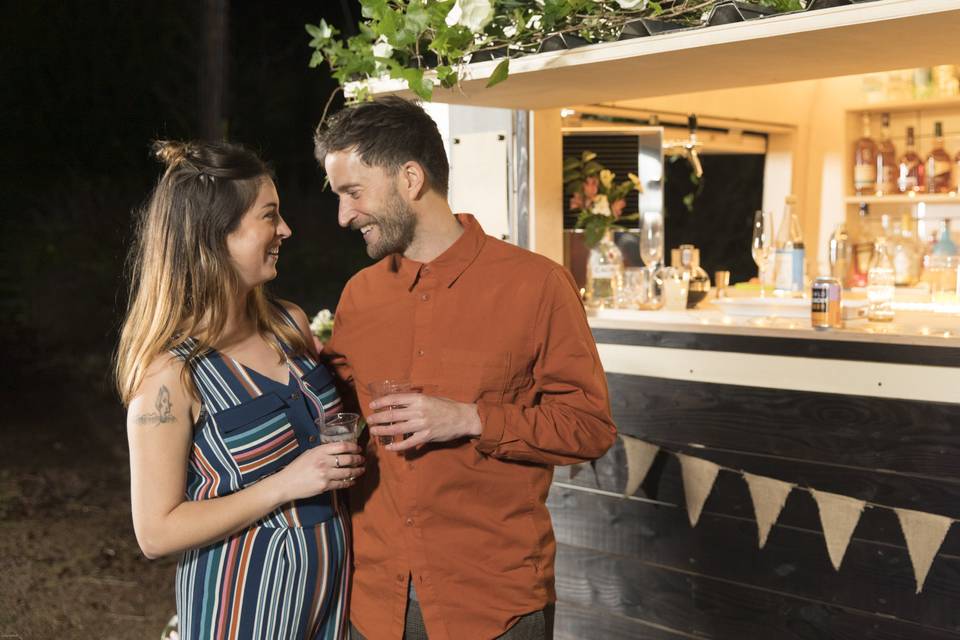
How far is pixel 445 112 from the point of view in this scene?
13.4ft

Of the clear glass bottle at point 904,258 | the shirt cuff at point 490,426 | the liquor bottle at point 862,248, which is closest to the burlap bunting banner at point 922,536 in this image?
the shirt cuff at point 490,426

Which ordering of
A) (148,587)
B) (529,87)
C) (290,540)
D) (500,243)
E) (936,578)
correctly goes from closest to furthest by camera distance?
(290,540) → (500,243) → (936,578) → (529,87) → (148,587)

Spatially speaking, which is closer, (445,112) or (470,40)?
(470,40)

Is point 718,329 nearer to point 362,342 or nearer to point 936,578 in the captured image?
point 936,578

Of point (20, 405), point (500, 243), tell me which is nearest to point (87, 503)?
point (20, 405)

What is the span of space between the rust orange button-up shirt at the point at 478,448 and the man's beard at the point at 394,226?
0.06 m

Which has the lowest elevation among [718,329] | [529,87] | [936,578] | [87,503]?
[87,503]

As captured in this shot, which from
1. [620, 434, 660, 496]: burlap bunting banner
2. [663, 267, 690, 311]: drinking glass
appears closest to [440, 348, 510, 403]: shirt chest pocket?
[620, 434, 660, 496]: burlap bunting banner

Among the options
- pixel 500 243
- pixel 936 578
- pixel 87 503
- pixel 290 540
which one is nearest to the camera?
pixel 290 540

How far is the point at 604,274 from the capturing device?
3846 mm

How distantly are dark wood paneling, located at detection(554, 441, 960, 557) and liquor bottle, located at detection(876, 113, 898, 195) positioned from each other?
9.10 ft

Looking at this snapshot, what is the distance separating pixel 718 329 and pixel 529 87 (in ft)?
3.15

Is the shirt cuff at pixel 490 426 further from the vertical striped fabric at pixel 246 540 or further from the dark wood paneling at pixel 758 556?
the dark wood paneling at pixel 758 556

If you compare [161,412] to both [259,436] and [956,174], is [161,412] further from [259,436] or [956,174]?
[956,174]
